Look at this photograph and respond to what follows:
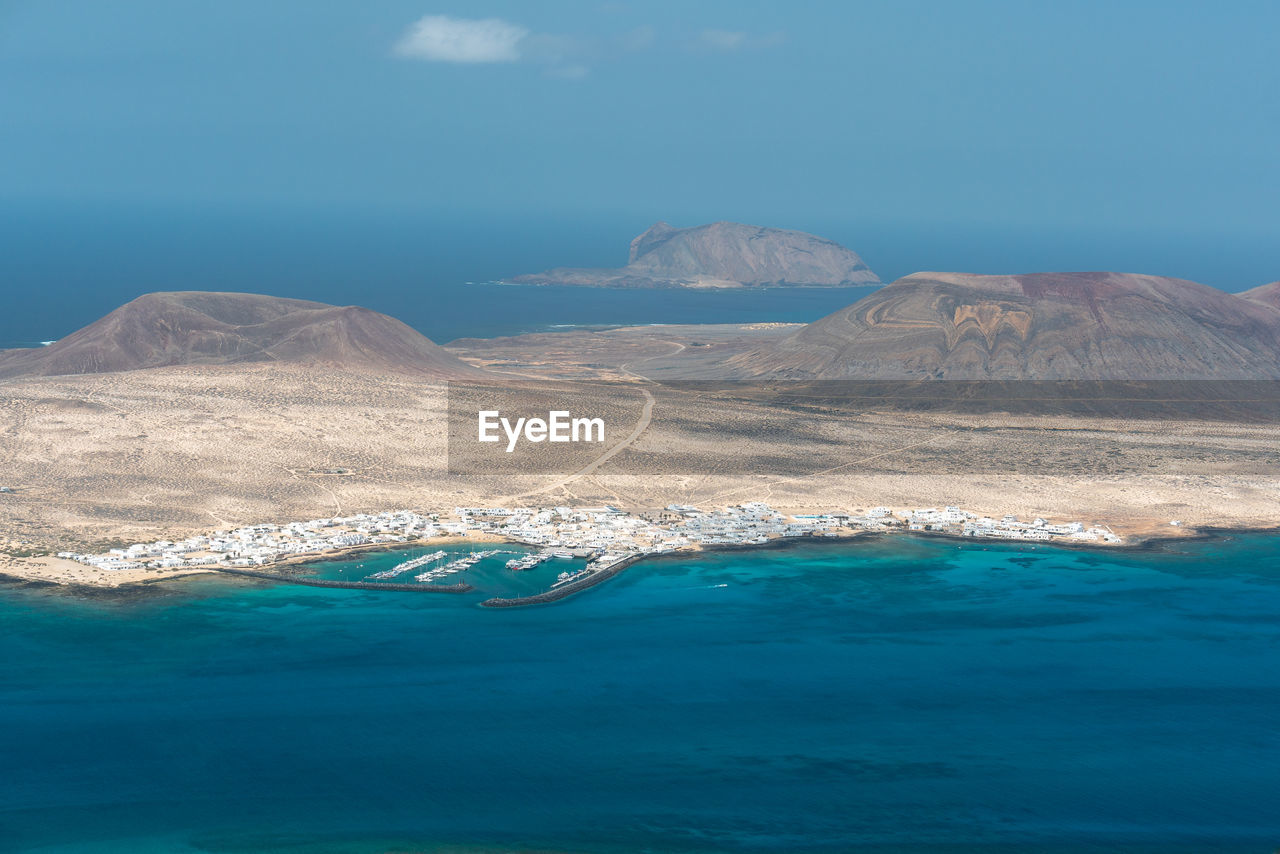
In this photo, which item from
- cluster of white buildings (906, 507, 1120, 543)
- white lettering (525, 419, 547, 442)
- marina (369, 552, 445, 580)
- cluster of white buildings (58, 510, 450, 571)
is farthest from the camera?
white lettering (525, 419, 547, 442)

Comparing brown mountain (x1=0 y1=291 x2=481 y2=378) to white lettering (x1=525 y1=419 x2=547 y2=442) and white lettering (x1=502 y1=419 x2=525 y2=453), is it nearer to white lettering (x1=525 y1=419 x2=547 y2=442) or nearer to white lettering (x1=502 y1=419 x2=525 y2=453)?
white lettering (x1=502 y1=419 x2=525 y2=453)

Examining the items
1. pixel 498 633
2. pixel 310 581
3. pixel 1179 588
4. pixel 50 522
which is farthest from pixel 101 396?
pixel 1179 588

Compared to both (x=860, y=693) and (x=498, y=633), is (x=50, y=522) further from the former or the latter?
(x=860, y=693)

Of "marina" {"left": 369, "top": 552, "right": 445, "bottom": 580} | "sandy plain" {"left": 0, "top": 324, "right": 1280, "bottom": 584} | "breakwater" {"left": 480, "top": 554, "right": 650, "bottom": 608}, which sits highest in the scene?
"sandy plain" {"left": 0, "top": 324, "right": 1280, "bottom": 584}

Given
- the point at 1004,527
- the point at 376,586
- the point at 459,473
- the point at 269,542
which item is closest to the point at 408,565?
the point at 376,586

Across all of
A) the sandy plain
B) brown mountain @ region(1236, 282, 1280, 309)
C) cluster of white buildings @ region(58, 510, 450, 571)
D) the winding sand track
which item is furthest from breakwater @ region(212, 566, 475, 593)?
brown mountain @ region(1236, 282, 1280, 309)

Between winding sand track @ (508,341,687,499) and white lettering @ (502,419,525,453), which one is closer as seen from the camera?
winding sand track @ (508,341,687,499)
